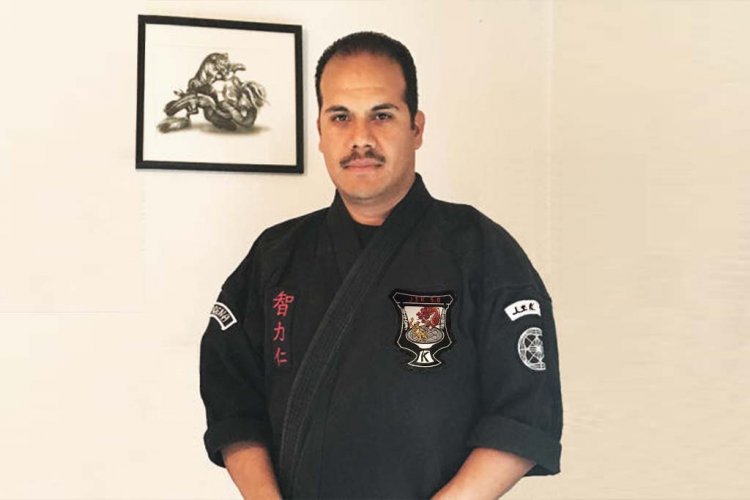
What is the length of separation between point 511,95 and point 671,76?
1.49ft

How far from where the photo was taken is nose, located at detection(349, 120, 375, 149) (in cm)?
160

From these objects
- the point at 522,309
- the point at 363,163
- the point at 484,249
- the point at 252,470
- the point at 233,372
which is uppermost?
the point at 363,163

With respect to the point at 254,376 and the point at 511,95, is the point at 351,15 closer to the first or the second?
the point at 511,95

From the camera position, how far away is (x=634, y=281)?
68.2 inches

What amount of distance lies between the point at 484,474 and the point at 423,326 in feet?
0.88

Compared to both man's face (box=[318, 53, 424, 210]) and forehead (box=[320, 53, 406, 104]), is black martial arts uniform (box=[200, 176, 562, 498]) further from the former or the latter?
forehead (box=[320, 53, 406, 104])

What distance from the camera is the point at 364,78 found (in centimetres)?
161

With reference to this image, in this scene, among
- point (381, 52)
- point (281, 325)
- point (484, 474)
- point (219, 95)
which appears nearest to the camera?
point (484, 474)

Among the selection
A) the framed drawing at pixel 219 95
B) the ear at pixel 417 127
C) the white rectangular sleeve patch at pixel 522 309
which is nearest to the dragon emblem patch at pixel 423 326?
the white rectangular sleeve patch at pixel 522 309

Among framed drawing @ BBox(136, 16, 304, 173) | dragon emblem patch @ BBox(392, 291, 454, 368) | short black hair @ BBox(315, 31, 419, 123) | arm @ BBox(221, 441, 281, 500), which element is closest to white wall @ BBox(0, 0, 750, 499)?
framed drawing @ BBox(136, 16, 304, 173)

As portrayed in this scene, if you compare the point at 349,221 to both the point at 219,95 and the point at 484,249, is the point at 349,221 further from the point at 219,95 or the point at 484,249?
the point at 219,95

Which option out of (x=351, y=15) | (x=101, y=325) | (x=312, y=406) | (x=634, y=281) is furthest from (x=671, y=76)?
(x=101, y=325)

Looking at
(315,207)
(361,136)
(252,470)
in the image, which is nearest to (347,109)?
(361,136)

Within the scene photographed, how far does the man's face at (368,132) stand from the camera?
5.25ft
